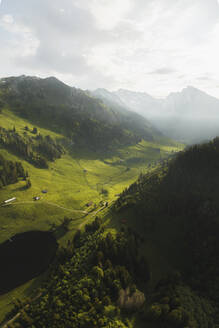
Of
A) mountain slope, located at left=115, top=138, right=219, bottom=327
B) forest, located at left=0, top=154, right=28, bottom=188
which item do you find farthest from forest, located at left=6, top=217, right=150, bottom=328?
forest, located at left=0, top=154, right=28, bottom=188

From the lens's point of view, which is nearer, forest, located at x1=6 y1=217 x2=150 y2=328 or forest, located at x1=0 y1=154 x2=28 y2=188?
forest, located at x1=6 y1=217 x2=150 y2=328

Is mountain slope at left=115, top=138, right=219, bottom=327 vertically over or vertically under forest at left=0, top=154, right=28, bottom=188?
under

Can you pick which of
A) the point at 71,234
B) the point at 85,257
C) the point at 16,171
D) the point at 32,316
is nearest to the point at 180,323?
the point at 85,257

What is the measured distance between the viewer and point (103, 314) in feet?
209

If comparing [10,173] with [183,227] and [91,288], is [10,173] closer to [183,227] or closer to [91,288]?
[91,288]

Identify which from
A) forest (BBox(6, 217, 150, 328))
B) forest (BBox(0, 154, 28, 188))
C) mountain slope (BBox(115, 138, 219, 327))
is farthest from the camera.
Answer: forest (BBox(0, 154, 28, 188))

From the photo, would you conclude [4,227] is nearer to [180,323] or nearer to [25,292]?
[25,292]

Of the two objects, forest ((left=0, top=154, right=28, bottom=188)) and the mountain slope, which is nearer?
the mountain slope

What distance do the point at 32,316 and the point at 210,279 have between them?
88105 millimetres

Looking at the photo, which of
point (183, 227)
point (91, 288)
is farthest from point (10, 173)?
point (183, 227)

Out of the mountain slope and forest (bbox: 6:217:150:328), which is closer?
forest (bbox: 6:217:150:328)

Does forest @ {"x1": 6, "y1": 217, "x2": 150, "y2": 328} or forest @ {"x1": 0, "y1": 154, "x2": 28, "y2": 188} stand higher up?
forest @ {"x1": 0, "y1": 154, "x2": 28, "y2": 188}

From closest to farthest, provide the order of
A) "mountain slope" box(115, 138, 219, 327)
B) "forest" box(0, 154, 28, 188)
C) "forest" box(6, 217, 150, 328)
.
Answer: "forest" box(6, 217, 150, 328)
"mountain slope" box(115, 138, 219, 327)
"forest" box(0, 154, 28, 188)

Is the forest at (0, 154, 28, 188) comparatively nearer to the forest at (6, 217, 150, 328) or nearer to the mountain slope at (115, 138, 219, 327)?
the forest at (6, 217, 150, 328)
